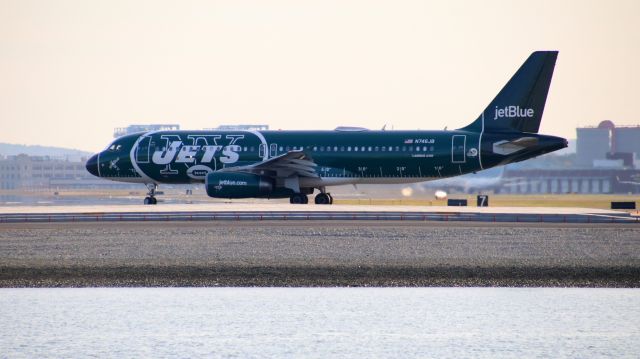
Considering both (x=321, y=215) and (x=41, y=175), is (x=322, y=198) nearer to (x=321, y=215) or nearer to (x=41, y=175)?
(x=321, y=215)

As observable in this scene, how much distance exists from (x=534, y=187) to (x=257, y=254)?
333ft

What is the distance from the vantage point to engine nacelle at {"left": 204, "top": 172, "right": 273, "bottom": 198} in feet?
186

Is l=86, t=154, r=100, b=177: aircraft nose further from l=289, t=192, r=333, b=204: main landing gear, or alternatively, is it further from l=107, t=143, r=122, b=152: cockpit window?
l=289, t=192, r=333, b=204: main landing gear

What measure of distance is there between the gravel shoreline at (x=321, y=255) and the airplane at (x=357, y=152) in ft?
37.6

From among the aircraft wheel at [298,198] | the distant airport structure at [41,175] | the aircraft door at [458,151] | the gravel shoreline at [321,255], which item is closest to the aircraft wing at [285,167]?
the aircraft wheel at [298,198]

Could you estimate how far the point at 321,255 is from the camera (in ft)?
121

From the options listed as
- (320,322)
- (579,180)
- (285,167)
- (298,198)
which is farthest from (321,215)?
(579,180)

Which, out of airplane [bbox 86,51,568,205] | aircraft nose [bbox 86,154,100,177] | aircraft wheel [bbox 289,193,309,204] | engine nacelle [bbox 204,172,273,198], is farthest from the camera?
aircraft nose [bbox 86,154,100,177]

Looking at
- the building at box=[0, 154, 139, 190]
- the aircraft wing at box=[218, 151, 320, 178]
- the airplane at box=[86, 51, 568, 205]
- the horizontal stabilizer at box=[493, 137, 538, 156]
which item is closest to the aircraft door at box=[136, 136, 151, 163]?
the airplane at box=[86, 51, 568, 205]

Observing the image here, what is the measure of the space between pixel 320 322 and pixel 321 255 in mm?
8640

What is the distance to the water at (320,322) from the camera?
83.6ft

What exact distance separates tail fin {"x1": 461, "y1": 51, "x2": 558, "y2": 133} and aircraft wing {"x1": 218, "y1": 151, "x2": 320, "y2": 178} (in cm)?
952

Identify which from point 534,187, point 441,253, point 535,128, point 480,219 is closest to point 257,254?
point 441,253

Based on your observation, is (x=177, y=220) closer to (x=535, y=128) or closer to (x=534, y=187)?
(x=535, y=128)
